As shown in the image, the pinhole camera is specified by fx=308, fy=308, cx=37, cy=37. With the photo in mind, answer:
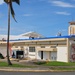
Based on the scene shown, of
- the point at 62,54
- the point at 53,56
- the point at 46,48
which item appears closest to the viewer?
the point at 62,54

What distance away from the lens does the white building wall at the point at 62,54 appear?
52.8m

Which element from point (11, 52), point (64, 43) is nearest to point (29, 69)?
point (64, 43)

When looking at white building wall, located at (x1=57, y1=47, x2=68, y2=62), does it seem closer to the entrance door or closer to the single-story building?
the single-story building

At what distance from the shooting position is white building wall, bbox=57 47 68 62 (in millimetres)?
52812

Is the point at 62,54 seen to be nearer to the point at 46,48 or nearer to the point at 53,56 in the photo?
the point at 53,56

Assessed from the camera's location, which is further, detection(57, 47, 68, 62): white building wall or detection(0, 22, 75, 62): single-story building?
detection(57, 47, 68, 62): white building wall

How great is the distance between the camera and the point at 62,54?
53.7m

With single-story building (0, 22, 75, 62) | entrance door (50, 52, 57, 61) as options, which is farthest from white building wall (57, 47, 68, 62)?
entrance door (50, 52, 57, 61)

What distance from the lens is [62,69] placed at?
1555 inches

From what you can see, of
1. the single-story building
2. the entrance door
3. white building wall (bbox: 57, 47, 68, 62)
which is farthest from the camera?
the entrance door

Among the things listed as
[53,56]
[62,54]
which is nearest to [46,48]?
[53,56]

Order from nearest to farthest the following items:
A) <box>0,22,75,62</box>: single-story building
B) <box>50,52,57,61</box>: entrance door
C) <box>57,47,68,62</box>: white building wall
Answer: <box>0,22,75,62</box>: single-story building → <box>57,47,68,62</box>: white building wall → <box>50,52,57,61</box>: entrance door

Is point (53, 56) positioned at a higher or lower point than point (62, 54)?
lower

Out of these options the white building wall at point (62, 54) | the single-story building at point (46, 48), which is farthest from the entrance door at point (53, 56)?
the white building wall at point (62, 54)
